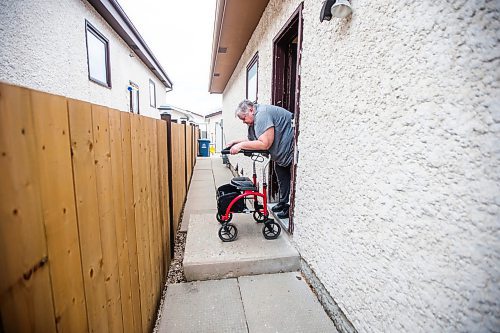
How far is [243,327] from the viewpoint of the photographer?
176 cm

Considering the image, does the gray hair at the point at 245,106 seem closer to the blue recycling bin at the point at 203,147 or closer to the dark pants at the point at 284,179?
the dark pants at the point at 284,179

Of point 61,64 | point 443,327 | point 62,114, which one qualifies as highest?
point 61,64

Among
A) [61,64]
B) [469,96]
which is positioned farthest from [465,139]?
[61,64]

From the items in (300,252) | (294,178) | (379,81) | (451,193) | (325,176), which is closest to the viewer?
(451,193)

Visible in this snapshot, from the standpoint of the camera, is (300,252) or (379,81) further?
(300,252)

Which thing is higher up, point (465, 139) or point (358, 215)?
point (465, 139)

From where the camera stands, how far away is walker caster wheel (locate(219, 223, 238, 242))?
2.66 metres

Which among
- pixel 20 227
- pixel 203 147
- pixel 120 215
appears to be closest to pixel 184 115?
pixel 203 147

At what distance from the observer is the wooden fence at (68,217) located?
1.95ft

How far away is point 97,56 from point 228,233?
6.13 m

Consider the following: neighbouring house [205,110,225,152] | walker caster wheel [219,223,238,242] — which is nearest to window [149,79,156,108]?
walker caster wheel [219,223,238,242]

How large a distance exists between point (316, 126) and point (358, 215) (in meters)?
0.90

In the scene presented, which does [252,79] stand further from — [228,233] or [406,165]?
[406,165]

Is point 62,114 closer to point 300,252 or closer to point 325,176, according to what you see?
point 325,176
